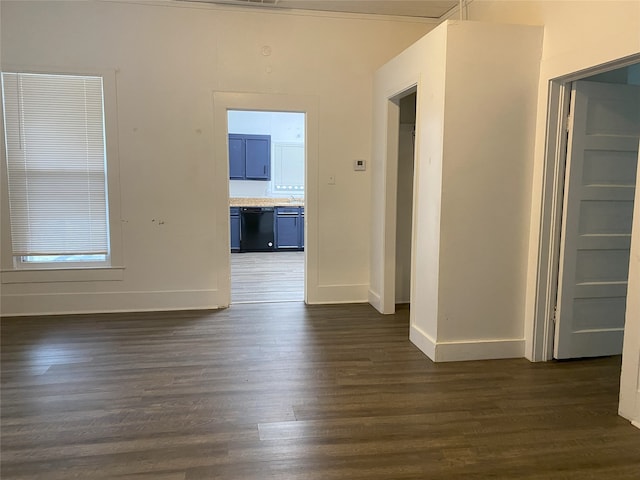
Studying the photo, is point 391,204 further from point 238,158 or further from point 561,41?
point 238,158

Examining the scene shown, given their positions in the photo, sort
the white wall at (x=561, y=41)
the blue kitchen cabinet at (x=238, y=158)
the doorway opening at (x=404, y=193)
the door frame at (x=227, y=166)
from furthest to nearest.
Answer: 1. the blue kitchen cabinet at (x=238, y=158)
2. the doorway opening at (x=404, y=193)
3. the door frame at (x=227, y=166)
4. the white wall at (x=561, y=41)

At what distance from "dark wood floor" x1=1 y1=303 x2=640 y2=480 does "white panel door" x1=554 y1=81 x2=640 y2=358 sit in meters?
0.24

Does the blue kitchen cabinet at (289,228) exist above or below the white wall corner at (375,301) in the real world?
above

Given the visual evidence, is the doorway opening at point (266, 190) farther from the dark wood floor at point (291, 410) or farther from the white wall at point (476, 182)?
the white wall at point (476, 182)

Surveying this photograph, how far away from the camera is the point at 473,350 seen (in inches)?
126

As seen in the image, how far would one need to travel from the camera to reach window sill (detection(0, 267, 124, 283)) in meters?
4.17

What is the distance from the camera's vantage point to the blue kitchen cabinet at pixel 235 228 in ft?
26.4

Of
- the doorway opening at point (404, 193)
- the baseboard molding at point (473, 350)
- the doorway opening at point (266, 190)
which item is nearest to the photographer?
the baseboard molding at point (473, 350)

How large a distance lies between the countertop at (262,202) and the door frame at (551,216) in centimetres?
554

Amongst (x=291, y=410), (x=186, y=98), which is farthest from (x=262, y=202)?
(x=291, y=410)

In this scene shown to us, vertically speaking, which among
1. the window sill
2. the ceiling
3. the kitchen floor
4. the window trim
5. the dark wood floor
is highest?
the ceiling

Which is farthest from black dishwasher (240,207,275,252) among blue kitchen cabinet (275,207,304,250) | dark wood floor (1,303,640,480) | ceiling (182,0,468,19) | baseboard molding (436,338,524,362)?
baseboard molding (436,338,524,362)

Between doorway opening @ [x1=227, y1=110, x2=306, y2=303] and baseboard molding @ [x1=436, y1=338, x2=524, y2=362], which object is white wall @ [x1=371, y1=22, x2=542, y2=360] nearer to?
baseboard molding @ [x1=436, y1=338, x2=524, y2=362]

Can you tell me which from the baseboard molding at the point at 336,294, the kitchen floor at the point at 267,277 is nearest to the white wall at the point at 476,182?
the baseboard molding at the point at 336,294
